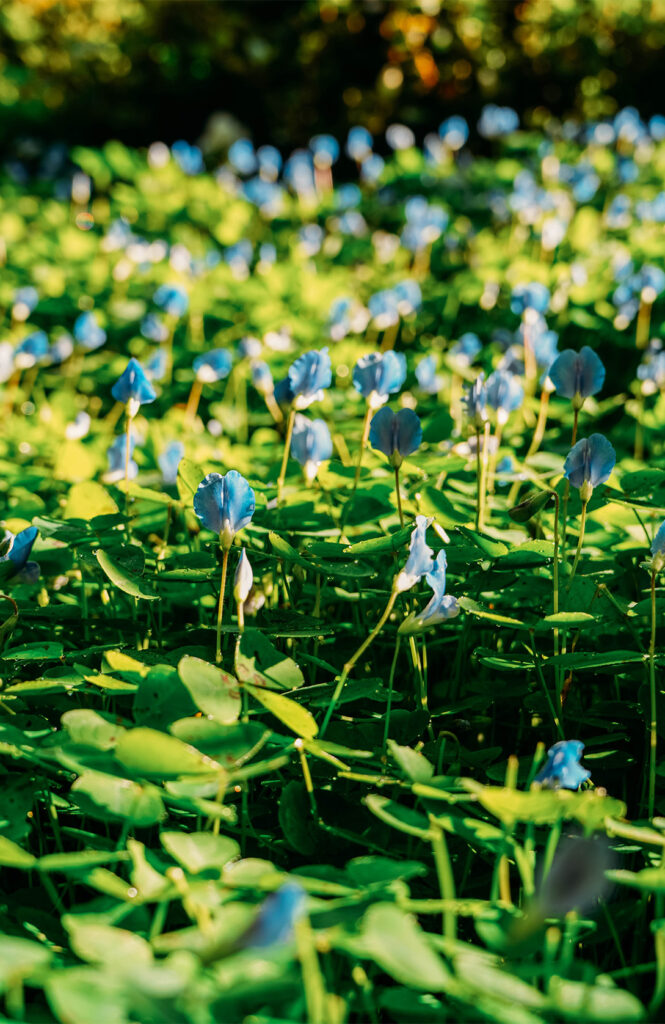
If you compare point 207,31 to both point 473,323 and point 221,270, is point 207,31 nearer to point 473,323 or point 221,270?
point 221,270

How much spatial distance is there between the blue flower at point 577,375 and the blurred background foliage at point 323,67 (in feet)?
17.0

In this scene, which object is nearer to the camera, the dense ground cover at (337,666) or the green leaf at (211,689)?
the dense ground cover at (337,666)

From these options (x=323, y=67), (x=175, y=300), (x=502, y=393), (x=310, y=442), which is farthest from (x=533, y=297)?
(x=323, y=67)

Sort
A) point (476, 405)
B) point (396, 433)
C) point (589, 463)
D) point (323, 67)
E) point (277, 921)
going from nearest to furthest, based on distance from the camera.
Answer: point (277, 921) → point (589, 463) → point (396, 433) → point (476, 405) → point (323, 67)

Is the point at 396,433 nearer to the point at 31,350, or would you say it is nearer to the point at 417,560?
the point at 417,560

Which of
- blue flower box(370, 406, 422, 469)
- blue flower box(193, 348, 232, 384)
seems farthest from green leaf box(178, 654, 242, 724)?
blue flower box(193, 348, 232, 384)

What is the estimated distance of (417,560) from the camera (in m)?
1.31

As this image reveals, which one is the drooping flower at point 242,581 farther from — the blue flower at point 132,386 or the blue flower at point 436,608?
the blue flower at point 132,386

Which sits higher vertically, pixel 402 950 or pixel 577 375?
pixel 577 375

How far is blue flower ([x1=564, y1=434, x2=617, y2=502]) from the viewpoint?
1.45 metres

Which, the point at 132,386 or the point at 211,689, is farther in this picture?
the point at 132,386

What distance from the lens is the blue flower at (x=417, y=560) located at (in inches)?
51.1

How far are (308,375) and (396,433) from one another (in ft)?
0.86

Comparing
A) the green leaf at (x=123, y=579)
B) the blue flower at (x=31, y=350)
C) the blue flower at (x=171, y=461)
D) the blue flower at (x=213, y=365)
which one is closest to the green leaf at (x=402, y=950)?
the green leaf at (x=123, y=579)
